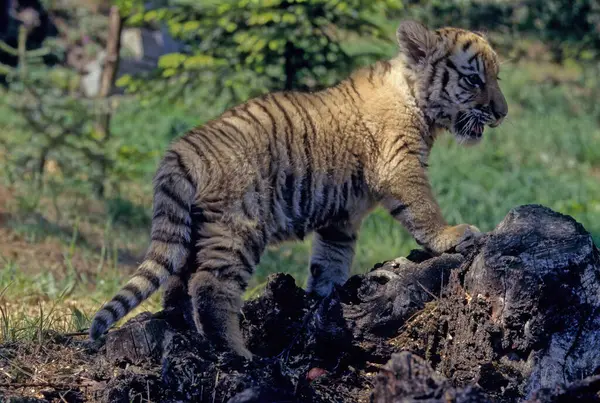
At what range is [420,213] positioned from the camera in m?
4.49

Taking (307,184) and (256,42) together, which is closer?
(307,184)

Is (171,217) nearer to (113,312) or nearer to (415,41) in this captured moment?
(113,312)

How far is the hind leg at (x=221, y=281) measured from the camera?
4.02m

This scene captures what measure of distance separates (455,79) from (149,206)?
4.40 meters

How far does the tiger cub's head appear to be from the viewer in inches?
187

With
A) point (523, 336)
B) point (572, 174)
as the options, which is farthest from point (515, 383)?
point (572, 174)

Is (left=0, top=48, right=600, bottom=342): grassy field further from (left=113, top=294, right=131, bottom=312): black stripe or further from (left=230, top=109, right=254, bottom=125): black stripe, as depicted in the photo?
(left=230, top=109, right=254, bottom=125): black stripe

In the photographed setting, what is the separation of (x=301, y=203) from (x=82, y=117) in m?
4.04

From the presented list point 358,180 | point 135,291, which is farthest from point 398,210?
point 135,291

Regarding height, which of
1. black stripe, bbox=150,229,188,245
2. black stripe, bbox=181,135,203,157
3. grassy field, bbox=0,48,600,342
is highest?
black stripe, bbox=181,135,203,157

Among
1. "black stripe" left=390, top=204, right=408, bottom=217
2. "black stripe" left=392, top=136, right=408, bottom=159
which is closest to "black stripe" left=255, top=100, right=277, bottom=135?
"black stripe" left=392, top=136, right=408, bottom=159

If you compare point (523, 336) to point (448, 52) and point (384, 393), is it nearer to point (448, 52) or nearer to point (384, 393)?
point (384, 393)

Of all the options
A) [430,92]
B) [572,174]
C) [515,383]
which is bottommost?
[572,174]

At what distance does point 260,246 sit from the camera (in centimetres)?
425
